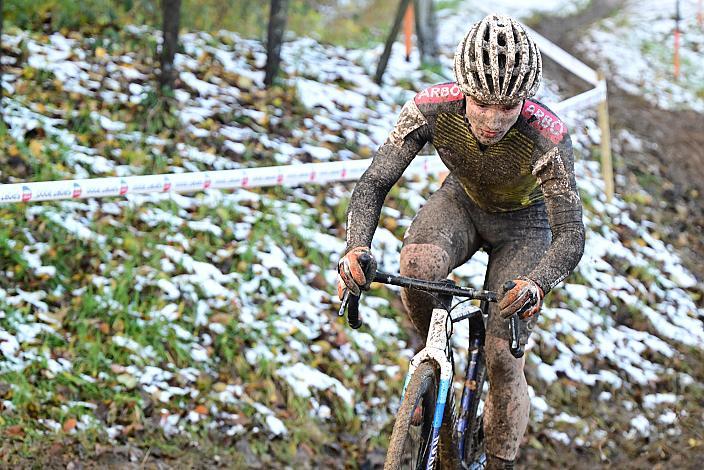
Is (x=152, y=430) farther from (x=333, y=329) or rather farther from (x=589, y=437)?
(x=589, y=437)

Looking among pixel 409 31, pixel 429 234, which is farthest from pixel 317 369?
pixel 409 31

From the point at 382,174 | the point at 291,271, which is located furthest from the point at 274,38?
the point at 382,174

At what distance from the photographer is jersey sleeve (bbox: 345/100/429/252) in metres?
3.84

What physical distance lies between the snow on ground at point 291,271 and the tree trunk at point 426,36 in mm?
1058

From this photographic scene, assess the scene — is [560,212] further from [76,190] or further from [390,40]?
[390,40]

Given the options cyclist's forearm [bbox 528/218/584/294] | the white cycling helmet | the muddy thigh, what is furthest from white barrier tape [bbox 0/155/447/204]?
cyclist's forearm [bbox 528/218/584/294]

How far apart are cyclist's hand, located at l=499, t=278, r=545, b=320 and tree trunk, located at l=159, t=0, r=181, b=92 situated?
5.54m

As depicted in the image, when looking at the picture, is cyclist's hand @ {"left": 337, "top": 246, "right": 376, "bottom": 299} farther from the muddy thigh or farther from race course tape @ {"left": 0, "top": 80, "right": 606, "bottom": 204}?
race course tape @ {"left": 0, "top": 80, "right": 606, "bottom": 204}

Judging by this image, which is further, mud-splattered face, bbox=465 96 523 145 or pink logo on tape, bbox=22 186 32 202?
pink logo on tape, bbox=22 186 32 202

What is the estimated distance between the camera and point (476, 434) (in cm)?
453

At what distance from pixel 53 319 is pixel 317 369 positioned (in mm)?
1748

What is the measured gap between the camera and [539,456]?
20.2ft

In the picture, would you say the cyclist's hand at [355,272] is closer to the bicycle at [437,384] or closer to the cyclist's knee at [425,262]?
the bicycle at [437,384]

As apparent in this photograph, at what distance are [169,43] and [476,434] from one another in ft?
17.2
